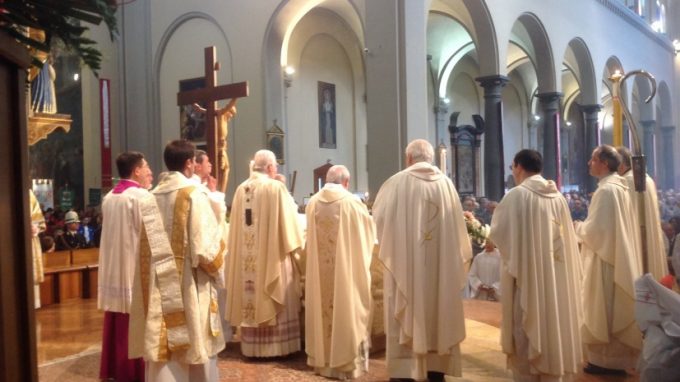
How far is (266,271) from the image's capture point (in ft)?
17.8

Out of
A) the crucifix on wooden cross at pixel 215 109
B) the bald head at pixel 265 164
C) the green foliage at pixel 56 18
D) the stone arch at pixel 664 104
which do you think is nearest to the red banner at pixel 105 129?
the crucifix on wooden cross at pixel 215 109

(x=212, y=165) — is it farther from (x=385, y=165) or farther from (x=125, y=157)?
(x=385, y=165)

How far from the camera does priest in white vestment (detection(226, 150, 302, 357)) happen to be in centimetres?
539

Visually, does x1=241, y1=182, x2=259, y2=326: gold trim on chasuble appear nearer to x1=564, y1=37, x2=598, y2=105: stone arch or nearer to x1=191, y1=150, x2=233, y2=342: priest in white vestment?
x1=191, y1=150, x2=233, y2=342: priest in white vestment

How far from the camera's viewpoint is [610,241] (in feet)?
Result: 16.0

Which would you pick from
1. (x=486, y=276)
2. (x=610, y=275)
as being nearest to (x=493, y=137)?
(x=486, y=276)

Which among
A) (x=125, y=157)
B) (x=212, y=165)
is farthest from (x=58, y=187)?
(x=125, y=157)

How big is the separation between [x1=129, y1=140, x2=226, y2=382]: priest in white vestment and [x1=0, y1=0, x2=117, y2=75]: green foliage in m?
2.22

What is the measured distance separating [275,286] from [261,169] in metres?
1.09

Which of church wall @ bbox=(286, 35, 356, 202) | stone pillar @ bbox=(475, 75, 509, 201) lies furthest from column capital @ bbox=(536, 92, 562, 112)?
church wall @ bbox=(286, 35, 356, 202)

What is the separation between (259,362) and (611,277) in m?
3.04

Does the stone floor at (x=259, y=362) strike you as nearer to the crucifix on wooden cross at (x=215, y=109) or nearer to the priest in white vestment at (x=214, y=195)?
the priest in white vestment at (x=214, y=195)

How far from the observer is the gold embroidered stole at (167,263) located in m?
3.50

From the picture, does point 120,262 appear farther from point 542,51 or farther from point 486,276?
point 542,51
